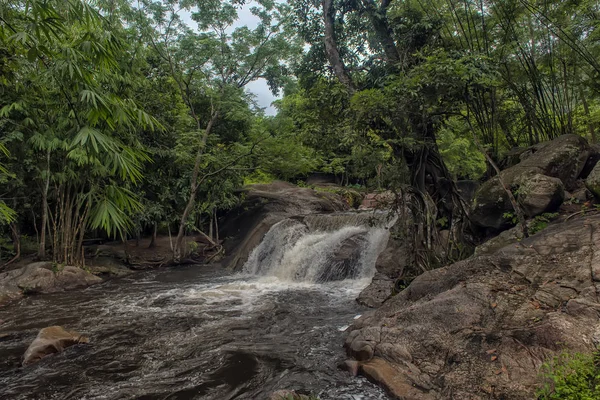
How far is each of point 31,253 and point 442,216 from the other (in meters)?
13.5

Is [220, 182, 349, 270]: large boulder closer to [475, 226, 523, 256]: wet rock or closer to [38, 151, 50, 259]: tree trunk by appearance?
[38, 151, 50, 259]: tree trunk

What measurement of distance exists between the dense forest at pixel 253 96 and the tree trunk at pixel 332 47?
44 millimetres

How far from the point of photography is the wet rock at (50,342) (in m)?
5.01

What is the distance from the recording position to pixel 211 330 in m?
6.23

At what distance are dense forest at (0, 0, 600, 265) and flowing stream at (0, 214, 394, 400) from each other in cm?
188

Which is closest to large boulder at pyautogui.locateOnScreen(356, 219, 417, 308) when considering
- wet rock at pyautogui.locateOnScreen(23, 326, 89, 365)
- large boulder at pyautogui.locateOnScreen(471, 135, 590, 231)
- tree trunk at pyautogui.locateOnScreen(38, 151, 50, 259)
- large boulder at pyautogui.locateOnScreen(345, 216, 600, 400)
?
large boulder at pyautogui.locateOnScreen(471, 135, 590, 231)

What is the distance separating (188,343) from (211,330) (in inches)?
25.0

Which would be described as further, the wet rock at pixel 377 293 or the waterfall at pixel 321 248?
the waterfall at pixel 321 248

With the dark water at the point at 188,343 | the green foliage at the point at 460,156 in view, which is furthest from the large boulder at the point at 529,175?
the green foliage at the point at 460,156

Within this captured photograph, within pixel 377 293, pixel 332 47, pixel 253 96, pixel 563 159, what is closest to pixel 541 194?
pixel 563 159

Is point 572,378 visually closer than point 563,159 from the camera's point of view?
Yes

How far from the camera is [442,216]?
7.86 meters

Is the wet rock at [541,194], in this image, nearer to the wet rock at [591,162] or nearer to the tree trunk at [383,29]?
the wet rock at [591,162]

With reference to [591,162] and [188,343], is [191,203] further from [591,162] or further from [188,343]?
[591,162]
